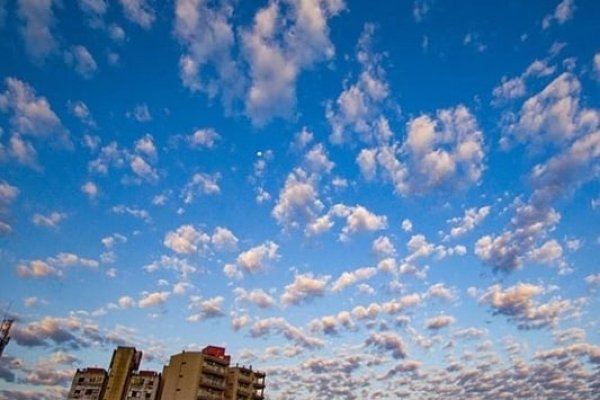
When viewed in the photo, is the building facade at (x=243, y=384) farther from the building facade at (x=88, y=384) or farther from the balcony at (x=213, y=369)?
the building facade at (x=88, y=384)

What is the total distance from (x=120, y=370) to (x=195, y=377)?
1934 centimetres

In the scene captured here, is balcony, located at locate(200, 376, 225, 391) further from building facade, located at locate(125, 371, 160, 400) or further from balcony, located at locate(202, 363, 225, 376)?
building facade, located at locate(125, 371, 160, 400)

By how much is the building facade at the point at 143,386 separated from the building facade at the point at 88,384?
6.26 metres

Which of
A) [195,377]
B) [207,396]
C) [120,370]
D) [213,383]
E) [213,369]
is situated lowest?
[207,396]

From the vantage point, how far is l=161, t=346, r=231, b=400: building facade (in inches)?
4011

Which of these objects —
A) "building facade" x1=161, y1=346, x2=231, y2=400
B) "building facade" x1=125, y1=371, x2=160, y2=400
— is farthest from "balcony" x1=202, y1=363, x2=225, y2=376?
"building facade" x1=125, y1=371, x2=160, y2=400

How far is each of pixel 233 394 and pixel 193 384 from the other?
511 inches

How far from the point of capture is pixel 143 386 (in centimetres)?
10450

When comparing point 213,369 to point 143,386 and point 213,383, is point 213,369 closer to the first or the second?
point 213,383

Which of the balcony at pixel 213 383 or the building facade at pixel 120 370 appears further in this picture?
the building facade at pixel 120 370

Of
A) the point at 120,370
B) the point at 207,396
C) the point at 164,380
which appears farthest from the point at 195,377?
the point at 120,370

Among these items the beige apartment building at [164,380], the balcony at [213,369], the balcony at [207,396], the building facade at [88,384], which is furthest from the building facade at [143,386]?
the balcony at [213,369]

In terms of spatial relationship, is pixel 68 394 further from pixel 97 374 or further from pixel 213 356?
pixel 213 356

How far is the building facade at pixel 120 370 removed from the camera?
10394 cm
